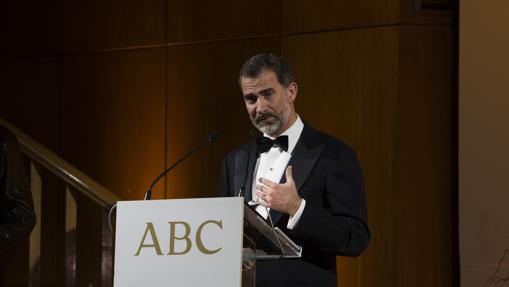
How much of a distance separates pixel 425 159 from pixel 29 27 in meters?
2.91

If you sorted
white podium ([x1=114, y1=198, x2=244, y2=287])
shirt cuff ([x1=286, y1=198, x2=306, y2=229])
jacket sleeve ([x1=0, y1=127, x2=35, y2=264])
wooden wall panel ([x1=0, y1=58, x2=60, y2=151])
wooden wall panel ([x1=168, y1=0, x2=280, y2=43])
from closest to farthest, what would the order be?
white podium ([x1=114, y1=198, x2=244, y2=287]), shirt cuff ([x1=286, y1=198, x2=306, y2=229]), jacket sleeve ([x1=0, y1=127, x2=35, y2=264]), wooden wall panel ([x1=168, y1=0, x2=280, y2=43]), wooden wall panel ([x1=0, y1=58, x2=60, y2=151])

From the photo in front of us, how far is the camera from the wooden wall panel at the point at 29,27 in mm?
6047

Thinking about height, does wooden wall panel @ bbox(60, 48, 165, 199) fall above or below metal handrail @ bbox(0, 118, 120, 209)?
above

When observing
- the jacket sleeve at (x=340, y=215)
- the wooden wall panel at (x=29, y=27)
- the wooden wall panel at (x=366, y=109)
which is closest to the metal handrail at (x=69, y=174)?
the jacket sleeve at (x=340, y=215)

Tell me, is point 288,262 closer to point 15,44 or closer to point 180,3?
point 180,3

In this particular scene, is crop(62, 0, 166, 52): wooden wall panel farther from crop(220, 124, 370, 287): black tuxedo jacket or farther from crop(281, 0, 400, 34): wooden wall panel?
crop(220, 124, 370, 287): black tuxedo jacket

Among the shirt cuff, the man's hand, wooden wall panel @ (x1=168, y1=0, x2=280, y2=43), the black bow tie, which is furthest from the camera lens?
wooden wall panel @ (x1=168, y1=0, x2=280, y2=43)

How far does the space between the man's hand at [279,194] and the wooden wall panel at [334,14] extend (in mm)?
2011

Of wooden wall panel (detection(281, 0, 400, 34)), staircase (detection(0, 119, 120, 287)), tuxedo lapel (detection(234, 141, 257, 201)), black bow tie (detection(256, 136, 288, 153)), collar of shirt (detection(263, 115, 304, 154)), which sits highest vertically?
wooden wall panel (detection(281, 0, 400, 34))

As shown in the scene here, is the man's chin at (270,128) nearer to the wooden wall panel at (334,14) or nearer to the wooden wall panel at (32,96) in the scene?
the wooden wall panel at (334,14)

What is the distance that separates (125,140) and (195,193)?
2.12 ft

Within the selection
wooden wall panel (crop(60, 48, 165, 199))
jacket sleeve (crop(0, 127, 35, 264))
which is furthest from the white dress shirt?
wooden wall panel (crop(60, 48, 165, 199))

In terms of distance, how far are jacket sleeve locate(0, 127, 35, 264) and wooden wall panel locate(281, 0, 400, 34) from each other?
2128mm

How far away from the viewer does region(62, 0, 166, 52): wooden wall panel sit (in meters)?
5.55
